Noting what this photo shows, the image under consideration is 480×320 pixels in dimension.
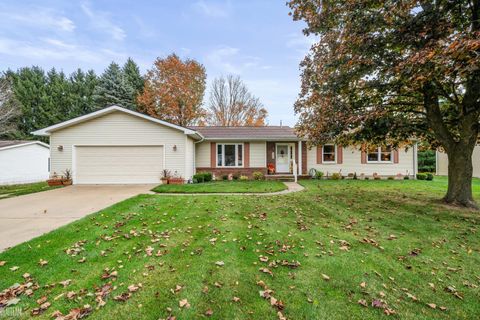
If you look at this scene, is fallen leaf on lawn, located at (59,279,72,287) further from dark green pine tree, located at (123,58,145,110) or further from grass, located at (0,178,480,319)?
dark green pine tree, located at (123,58,145,110)

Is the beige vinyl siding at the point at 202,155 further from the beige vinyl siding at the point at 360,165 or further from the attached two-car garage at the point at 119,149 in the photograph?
the beige vinyl siding at the point at 360,165

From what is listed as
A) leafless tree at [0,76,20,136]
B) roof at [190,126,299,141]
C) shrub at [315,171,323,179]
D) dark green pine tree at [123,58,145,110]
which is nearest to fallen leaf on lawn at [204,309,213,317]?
roof at [190,126,299,141]

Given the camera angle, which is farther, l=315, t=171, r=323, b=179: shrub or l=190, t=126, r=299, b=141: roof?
l=315, t=171, r=323, b=179: shrub

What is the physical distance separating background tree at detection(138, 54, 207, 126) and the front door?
1449 centimetres

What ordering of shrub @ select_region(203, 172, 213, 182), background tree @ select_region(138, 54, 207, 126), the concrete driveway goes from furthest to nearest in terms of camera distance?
background tree @ select_region(138, 54, 207, 126) < shrub @ select_region(203, 172, 213, 182) < the concrete driveway

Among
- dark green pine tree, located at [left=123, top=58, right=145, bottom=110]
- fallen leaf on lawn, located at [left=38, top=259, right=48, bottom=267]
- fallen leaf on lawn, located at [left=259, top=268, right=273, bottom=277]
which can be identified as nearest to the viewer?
fallen leaf on lawn, located at [left=259, top=268, right=273, bottom=277]

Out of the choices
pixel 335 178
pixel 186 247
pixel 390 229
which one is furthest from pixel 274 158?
pixel 186 247

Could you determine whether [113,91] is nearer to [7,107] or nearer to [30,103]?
[7,107]

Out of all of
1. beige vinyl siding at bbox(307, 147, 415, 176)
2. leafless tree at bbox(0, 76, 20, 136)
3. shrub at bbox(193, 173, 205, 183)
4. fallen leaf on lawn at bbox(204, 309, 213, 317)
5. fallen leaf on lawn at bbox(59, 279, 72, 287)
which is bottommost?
fallen leaf on lawn at bbox(204, 309, 213, 317)

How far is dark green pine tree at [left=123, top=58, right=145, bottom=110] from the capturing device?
28.5 meters

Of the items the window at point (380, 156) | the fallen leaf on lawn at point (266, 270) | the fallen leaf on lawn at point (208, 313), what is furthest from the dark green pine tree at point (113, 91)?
the fallen leaf on lawn at point (208, 313)

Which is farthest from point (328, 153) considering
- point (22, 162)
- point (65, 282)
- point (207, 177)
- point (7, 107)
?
point (7, 107)

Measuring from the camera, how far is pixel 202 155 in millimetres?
15469

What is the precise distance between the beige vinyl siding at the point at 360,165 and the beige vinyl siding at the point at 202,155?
22.9 ft
